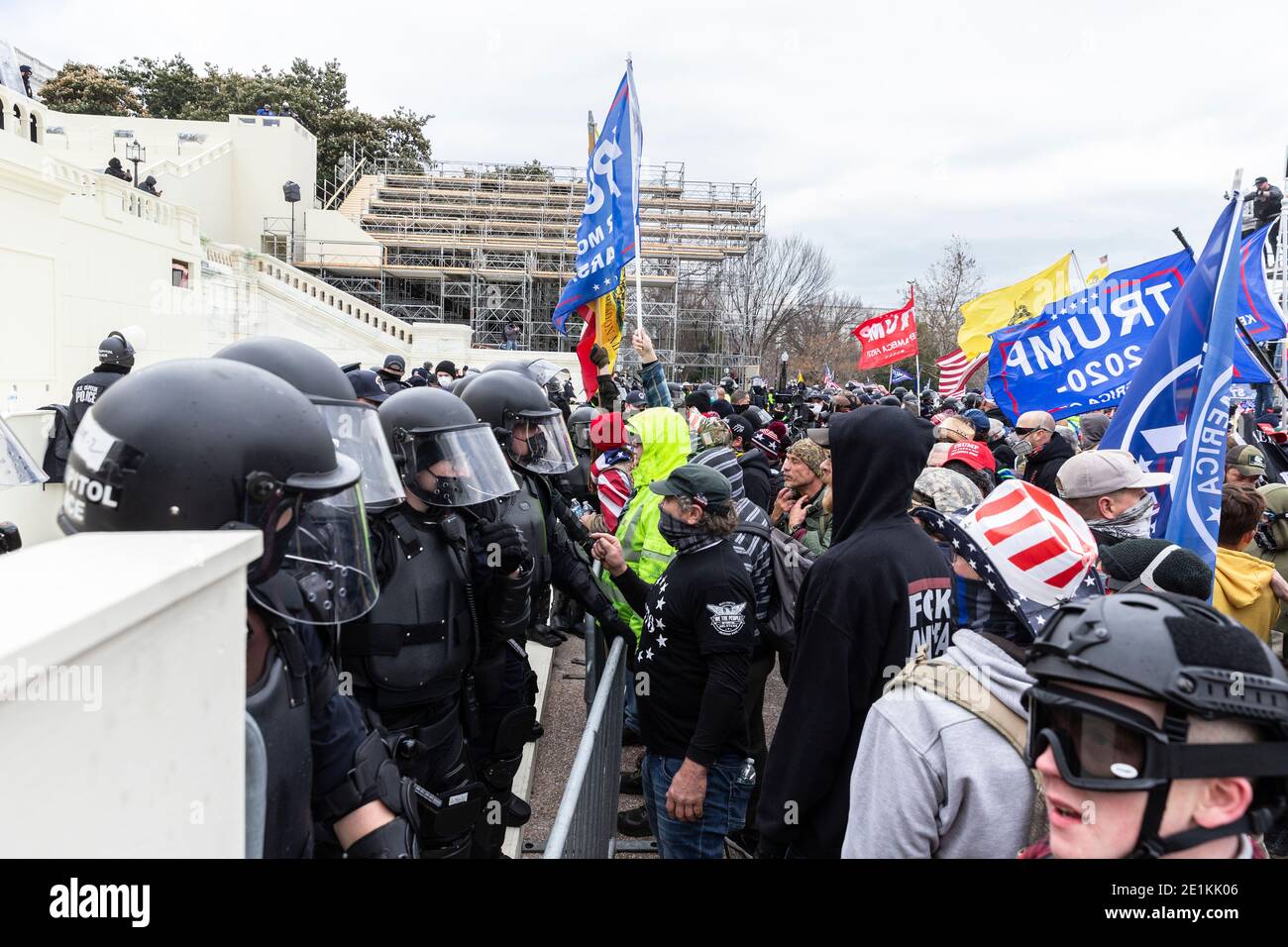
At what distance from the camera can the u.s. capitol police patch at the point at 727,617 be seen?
11.8 feet

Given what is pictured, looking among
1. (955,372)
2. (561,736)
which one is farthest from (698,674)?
(955,372)

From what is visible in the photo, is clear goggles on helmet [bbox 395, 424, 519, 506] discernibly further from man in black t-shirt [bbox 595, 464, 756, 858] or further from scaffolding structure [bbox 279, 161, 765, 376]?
scaffolding structure [bbox 279, 161, 765, 376]

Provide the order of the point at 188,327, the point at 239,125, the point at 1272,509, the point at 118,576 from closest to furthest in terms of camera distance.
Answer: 1. the point at 118,576
2. the point at 1272,509
3. the point at 188,327
4. the point at 239,125

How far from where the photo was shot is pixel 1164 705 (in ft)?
4.51

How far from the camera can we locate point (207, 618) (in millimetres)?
1270

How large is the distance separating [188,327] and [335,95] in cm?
3854

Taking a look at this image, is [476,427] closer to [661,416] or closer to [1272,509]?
[661,416]

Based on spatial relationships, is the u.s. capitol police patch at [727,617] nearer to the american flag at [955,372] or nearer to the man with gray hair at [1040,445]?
the man with gray hair at [1040,445]

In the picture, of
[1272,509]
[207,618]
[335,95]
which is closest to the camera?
[207,618]

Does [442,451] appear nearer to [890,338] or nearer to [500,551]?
[500,551]

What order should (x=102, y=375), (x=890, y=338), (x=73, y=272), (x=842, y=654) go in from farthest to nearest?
(x=73, y=272) → (x=890, y=338) → (x=102, y=375) → (x=842, y=654)

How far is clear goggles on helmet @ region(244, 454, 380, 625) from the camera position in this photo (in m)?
2.04

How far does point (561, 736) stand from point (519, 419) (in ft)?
8.29

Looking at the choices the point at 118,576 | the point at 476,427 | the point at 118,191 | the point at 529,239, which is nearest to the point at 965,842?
the point at 118,576
